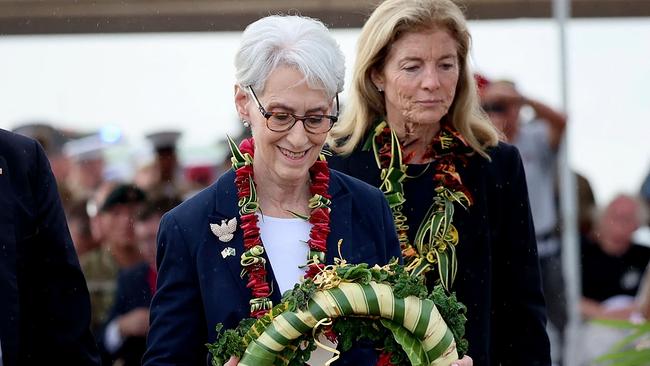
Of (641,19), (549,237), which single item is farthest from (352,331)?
(641,19)

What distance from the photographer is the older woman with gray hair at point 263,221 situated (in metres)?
4.87

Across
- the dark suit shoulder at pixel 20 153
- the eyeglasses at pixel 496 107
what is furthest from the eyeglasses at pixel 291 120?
the eyeglasses at pixel 496 107

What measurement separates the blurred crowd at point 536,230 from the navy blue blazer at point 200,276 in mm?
4239

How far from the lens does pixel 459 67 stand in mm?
6219

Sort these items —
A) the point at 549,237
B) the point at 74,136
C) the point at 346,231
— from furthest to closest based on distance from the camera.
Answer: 1. the point at 74,136
2. the point at 549,237
3. the point at 346,231

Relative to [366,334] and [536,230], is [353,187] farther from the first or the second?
[536,230]

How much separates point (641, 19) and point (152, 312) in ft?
26.6

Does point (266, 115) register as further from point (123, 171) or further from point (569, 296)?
point (123, 171)

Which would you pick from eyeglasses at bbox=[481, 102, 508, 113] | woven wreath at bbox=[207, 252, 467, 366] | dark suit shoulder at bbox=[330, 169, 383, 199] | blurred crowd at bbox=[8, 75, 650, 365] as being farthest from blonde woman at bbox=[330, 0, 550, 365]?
eyeglasses at bbox=[481, 102, 508, 113]

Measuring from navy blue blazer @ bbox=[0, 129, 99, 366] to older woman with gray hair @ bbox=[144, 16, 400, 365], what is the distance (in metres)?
0.62

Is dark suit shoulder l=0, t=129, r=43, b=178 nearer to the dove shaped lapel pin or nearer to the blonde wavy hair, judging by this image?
the dove shaped lapel pin

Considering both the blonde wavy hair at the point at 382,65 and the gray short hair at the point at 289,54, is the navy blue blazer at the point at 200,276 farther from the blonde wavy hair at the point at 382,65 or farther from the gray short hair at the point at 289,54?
the blonde wavy hair at the point at 382,65

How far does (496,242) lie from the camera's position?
616cm

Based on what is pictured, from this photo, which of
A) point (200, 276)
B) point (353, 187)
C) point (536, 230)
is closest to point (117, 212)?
point (536, 230)
